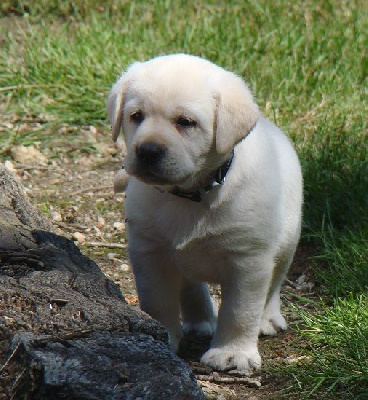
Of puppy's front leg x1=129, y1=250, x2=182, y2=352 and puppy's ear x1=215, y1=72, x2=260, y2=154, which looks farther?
puppy's front leg x1=129, y1=250, x2=182, y2=352

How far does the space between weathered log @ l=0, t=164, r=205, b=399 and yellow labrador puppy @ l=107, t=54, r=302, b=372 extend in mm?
421

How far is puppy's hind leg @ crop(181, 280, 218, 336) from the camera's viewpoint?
162 inches

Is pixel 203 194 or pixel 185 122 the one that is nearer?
pixel 185 122

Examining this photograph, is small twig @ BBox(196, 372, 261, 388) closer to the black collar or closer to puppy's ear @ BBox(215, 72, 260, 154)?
the black collar

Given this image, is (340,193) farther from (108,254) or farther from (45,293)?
(45,293)

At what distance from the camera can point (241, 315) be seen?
365 centimetres

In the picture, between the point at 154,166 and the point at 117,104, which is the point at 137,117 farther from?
the point at 154,166

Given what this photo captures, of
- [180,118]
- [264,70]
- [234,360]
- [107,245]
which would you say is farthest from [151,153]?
[264,70]

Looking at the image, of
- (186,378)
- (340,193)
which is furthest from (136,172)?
(340,193)

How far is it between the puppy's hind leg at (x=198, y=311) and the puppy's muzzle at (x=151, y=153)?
37.9 inches

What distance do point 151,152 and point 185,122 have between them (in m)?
0.19

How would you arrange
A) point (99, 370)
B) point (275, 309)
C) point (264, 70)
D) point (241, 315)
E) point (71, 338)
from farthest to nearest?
point (264, 70) → point (275, 309) → point (241, 315) → point (71, 338) → point (99, 370)

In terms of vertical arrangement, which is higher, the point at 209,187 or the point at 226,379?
the point at 209,187

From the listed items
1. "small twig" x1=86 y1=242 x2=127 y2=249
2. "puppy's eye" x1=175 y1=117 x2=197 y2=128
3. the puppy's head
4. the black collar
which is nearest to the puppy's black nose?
the puppy's head
